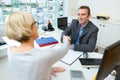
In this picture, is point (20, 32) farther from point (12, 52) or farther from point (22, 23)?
point (12, 52)

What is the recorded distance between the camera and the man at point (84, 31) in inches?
78.6

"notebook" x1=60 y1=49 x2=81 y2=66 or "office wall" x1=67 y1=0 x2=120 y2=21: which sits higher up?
"office wall" x1=67 y1=0 x2=120 y2=21

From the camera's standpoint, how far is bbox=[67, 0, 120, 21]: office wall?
11.7 ft

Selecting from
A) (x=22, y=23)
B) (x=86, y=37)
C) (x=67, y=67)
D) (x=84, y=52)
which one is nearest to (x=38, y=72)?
(x=22, y=23)

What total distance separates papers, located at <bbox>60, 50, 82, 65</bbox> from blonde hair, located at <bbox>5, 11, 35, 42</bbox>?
0.71 m

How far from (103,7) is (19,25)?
3.26m

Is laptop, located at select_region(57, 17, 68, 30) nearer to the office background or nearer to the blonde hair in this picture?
the office background

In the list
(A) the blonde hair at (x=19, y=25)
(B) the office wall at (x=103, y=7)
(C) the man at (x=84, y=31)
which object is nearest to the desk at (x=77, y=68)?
(C) the man at (x=84, y=31)

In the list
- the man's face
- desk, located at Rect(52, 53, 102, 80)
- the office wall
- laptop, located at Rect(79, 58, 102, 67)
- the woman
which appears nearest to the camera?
the woman

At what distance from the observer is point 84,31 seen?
2.15 meters

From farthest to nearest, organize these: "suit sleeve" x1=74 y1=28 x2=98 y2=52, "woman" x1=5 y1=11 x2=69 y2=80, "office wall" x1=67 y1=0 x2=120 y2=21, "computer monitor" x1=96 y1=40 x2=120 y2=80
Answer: "office wall" x1=67 y1=0 x2=120 y2=21, "suit sleeve" x1=74 y1=28 x2=98 y2=52, "woman" x1=5 y1=11 x2=69 y2=80, "computer monitor" x1=96 y1=40 x2=120 y2=80

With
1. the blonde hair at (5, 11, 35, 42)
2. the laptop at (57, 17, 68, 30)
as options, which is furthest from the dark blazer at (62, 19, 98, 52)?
the blonde hair at (5, 11, 35, 42)

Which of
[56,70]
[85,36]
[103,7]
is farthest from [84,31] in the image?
[103,7]

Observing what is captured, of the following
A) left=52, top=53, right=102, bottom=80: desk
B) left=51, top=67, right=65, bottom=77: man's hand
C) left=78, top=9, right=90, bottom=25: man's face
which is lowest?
left=52, top=53, right=102, bottom=80: desk
